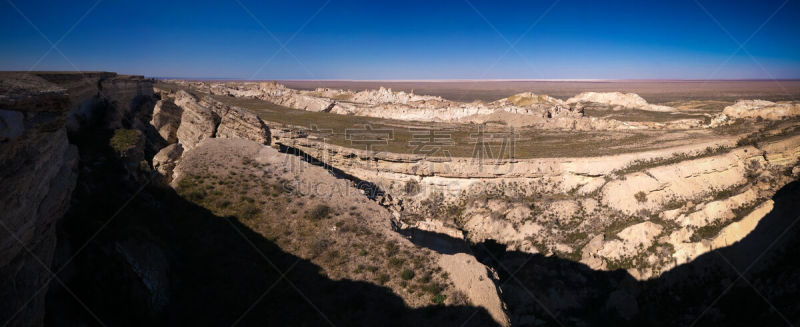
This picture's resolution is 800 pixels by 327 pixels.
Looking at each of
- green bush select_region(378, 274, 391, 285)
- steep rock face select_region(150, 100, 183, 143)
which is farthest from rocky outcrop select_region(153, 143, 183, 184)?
green bush select_region(378, 274, 391, 285)

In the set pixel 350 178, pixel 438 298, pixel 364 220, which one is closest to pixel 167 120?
pixel 350 178

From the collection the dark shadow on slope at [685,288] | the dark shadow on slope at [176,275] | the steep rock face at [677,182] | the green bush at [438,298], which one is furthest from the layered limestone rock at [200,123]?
the steep rock face at [677,182]

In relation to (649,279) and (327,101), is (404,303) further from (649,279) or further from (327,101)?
(327,101)

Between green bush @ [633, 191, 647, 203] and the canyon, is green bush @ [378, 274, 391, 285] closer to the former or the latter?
the canyon

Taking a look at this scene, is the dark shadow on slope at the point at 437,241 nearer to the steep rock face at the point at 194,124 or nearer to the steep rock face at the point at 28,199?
the steep rock face at the point at 28,199

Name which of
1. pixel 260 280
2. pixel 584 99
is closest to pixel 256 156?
pixel 260 280

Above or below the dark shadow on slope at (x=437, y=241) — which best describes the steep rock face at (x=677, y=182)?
above
